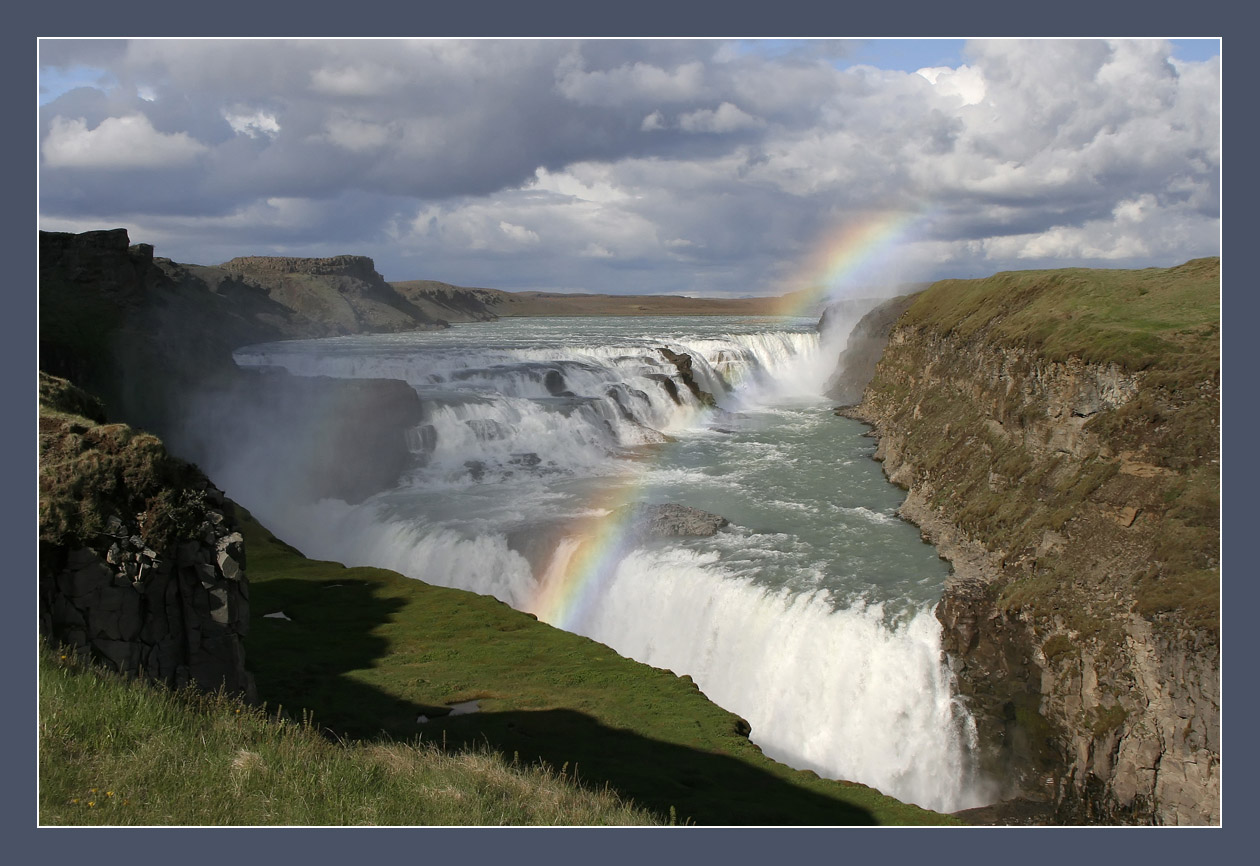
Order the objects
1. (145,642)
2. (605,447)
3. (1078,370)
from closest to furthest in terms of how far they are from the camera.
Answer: (145,642) → (1078,370) → (605,447)

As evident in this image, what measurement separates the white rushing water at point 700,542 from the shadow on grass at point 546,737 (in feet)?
22.2

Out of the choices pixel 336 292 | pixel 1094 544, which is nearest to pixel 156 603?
pixel 1094 544

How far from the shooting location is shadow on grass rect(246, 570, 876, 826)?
13.6m

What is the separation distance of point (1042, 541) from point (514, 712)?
1557 cm

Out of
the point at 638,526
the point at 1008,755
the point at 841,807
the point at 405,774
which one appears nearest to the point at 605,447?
the point at 638,526

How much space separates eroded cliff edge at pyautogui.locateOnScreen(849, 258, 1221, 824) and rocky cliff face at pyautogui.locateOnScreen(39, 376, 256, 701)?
16436mm

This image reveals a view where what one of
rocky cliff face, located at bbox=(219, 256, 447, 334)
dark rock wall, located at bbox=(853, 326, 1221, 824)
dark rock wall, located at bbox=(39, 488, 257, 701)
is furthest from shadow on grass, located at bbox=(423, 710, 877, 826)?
rocky cliff face, located at bbox=(219, 256, 447, 334)

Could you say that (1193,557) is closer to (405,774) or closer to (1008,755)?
(1008,755)

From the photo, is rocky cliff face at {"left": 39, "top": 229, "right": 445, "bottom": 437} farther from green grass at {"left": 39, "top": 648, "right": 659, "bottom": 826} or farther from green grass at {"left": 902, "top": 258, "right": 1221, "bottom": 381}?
green grass at {"left": 902, "top": 258, "right": 1221, "bottom": 381}

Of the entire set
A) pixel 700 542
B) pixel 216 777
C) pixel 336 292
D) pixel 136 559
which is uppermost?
pixel 336 292

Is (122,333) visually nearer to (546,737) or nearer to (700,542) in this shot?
(700,542)

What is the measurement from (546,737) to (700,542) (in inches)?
561

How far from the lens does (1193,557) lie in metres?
19.6

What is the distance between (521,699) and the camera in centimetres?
1781
